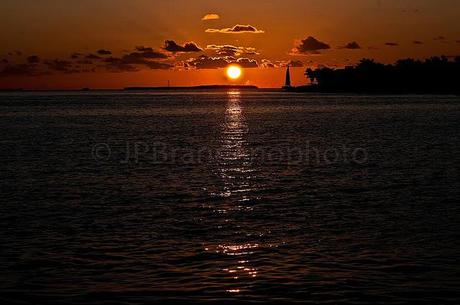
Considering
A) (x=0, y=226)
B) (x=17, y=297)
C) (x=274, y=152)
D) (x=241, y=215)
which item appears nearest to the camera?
(x=17, y=297)

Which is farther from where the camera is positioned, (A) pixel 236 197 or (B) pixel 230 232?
(A) pixel 236 197

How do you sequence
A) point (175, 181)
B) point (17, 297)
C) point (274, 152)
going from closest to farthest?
point (17, 297), point (175, 181), point (274, 152)

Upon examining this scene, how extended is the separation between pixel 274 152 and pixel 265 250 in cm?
3944

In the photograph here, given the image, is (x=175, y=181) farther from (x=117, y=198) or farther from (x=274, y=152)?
(x=274, y=152)

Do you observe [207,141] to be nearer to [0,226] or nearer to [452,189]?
[452,189]

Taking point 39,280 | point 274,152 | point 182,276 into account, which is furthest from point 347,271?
point 274,152

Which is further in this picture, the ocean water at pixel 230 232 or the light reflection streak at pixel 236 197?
the light reflection streak at pixel 236 197

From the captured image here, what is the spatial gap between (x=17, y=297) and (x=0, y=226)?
9.12m

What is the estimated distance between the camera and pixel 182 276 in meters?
19.0

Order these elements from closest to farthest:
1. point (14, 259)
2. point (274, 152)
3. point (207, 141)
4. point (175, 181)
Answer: point (14, 259) → point (175, 181) → point (274, 152) → point (207, 141)

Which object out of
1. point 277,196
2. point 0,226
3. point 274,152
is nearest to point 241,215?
point 277,196

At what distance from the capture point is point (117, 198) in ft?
109

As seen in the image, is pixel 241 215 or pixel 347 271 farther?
pixel 241 215

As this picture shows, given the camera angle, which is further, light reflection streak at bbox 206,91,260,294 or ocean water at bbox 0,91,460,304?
light reflection streak at bbox 206,91,260,294
